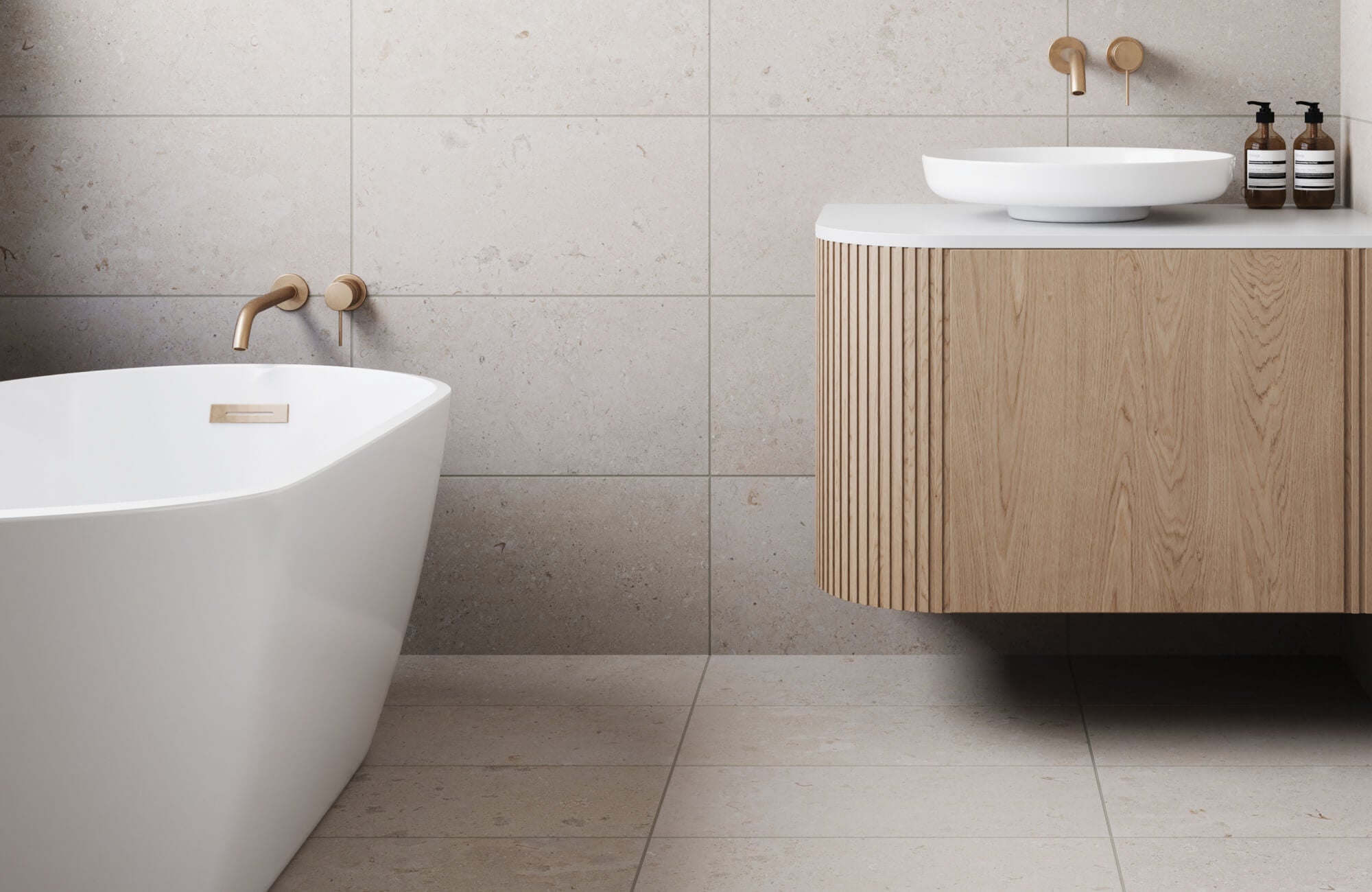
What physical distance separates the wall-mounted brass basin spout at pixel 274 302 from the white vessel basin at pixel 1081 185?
1253 millimetres

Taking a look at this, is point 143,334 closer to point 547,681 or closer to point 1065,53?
point 547,681

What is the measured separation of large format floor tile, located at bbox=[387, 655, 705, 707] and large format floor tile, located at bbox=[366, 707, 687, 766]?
0.04 meters

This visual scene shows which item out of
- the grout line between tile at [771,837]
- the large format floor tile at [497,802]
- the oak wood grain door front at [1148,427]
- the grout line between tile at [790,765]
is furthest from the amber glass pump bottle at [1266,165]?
the large format floor tile at [497,802]

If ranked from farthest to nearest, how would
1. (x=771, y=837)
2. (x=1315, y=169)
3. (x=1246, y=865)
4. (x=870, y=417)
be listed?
(x=1315, y=169) < (x=870, y=417) < (x=771, y=837) < (x=1246, y=865)

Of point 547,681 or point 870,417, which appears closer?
point 870,417

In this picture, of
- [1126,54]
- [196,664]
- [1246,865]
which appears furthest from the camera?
[1126,54]

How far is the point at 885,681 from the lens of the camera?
2658 mm

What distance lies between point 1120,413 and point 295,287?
5.24 feet

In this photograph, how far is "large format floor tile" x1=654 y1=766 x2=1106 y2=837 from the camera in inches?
80.1

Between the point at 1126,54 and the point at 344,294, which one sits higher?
the point at 1126,54

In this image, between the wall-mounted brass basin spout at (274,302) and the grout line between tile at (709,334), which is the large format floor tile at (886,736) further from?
the wall-mounted brass basin spout at (274,302)

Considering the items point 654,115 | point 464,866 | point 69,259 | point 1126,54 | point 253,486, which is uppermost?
point 1126,54

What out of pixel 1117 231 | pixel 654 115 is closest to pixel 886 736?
pixel 1117 231

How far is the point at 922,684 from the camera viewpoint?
2635 mm
